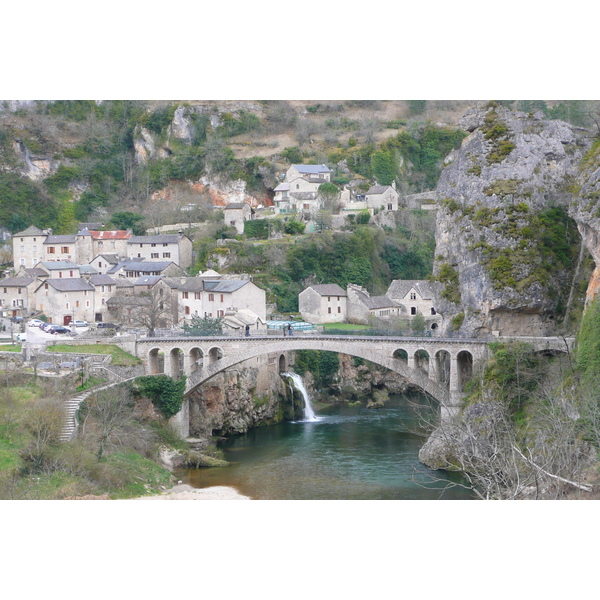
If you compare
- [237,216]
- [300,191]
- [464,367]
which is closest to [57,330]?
[464,367]

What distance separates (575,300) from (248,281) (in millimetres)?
23930

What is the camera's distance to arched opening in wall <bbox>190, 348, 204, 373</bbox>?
184ft

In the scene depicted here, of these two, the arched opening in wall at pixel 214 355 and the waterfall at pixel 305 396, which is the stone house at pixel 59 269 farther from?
the arched opening in wall at pixel 214 355

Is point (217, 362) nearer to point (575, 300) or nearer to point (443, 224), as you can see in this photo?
point (443, 224)

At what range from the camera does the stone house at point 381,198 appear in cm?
9150

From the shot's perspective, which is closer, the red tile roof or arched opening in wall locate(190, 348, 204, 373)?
arched opening in wall locate(190, 348, 204, 373)

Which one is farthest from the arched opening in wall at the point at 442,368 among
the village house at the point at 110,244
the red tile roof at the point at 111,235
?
the red tile roof at the point at 111,235

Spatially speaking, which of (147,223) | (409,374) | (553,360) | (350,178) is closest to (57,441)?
(409,374)

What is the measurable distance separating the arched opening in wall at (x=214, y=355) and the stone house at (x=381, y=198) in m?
38.6

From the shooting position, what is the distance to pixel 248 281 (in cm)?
6638

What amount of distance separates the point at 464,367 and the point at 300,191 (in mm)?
42912

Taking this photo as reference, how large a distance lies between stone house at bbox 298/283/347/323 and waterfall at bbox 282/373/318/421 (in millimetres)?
7722

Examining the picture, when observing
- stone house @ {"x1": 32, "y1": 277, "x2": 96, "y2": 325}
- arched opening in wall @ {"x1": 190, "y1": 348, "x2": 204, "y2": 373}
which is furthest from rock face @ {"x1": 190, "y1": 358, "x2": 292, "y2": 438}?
stone house @ {"x1": 32, "y1": 277, "x2": 96, "y2": 325}

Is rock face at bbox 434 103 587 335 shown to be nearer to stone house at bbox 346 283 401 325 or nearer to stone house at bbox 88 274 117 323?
stone house at bbox 346 283 401 325
